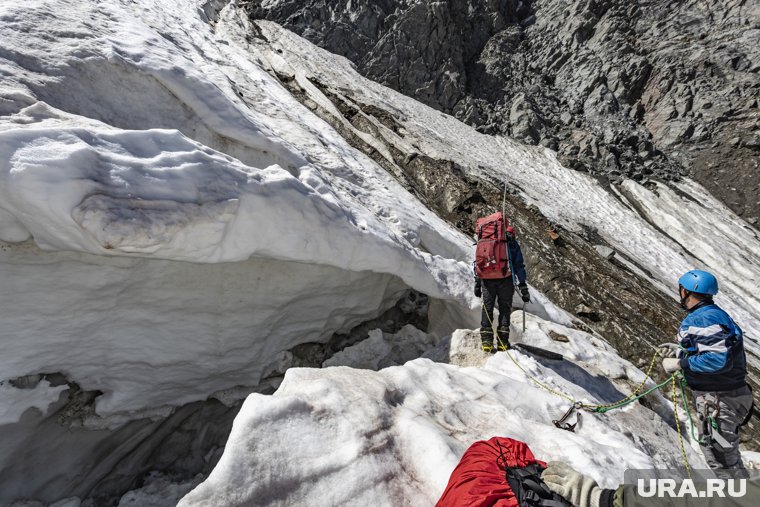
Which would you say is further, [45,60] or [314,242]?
[314,242]

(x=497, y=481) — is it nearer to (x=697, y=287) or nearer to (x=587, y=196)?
(x=697, y=287)

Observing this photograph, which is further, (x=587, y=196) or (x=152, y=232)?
(x=587, y=196)

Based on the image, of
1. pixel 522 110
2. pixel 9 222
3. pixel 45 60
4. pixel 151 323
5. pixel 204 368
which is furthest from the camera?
pixel 522 110

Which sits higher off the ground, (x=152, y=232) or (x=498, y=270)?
(x=498, y=270)

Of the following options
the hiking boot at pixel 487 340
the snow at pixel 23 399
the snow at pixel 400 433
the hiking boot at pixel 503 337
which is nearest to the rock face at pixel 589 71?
the hiking boot at pixel 503 337

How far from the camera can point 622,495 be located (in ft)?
8.05

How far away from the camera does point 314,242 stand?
17.0 feet

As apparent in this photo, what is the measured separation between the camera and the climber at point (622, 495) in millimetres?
1901

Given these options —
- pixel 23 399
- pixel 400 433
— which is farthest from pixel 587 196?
pixel 23 399

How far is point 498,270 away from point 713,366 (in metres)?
2.58

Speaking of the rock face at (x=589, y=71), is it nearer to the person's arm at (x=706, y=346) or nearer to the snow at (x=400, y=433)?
the person's arm at (x=706, y=346)

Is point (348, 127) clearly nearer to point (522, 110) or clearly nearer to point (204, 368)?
point (204, 368)

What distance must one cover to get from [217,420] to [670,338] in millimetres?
10390

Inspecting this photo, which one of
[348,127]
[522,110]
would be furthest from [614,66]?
[348,127]
